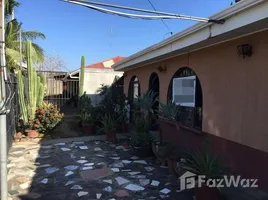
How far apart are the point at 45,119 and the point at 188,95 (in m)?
5.58

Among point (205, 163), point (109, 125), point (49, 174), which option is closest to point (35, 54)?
point (109, 125)

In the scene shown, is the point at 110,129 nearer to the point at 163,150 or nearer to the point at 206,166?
the point at 163,150

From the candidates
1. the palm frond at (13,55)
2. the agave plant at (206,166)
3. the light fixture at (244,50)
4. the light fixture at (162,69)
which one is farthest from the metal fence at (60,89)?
the light fixture at (244,50)

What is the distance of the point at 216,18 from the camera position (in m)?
4.05

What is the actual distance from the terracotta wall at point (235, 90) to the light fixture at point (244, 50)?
0.25ft

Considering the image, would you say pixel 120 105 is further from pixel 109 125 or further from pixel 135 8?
pixel 135 8

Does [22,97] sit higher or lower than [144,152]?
higher

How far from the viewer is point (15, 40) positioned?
17.0m

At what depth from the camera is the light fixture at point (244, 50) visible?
436cm

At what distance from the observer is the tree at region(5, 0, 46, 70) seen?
1448 centimetres

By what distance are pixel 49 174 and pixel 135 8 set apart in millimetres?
3988

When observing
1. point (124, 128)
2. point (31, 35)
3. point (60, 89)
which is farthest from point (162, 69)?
point (31, 35)

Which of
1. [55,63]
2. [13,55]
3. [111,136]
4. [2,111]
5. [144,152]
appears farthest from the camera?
[55,63]

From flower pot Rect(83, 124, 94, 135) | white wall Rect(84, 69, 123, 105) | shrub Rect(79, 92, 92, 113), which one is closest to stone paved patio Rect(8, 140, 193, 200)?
flower pot Rect(83, 124, 94, 135)
